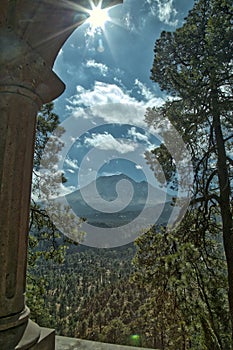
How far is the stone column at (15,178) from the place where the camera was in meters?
1.10

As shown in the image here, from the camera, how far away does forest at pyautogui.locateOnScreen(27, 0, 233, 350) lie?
3650mm

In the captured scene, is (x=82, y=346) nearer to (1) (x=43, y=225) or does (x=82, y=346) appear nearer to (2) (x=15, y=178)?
(2) (x=15, y=178)

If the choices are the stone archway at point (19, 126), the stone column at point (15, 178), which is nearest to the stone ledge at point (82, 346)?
the stone archway at point (19, 126)

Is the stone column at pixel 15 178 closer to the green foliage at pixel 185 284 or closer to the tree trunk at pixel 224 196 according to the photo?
the green foliage at pixel 185 284

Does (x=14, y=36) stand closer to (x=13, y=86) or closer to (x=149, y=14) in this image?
(x=13, y=86)

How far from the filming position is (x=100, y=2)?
1444mm

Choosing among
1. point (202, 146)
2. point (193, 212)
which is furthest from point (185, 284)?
point (202, 146)

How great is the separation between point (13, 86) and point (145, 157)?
425cm

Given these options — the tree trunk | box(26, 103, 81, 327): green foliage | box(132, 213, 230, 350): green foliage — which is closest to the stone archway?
box(132, 213, 230, 350): green foliage

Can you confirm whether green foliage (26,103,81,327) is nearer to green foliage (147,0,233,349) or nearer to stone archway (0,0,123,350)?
green foliage (147,0,233,349)

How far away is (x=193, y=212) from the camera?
456 cm

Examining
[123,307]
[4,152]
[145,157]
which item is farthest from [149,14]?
[123,307]

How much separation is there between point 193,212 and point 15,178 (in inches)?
157

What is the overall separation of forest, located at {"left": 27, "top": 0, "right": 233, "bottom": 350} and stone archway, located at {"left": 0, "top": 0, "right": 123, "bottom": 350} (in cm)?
274
